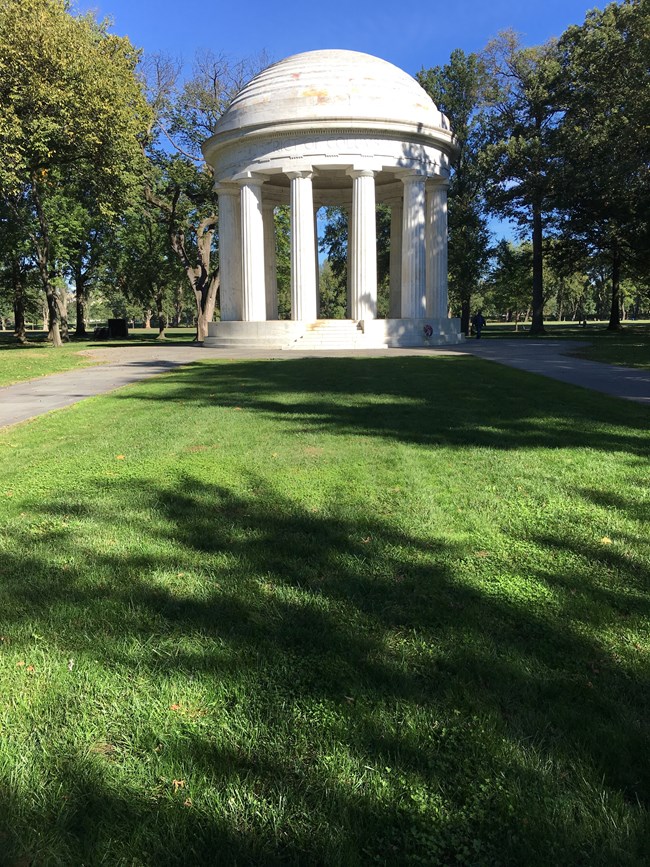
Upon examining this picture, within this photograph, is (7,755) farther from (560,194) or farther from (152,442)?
(560,194)

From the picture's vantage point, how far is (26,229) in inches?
1225

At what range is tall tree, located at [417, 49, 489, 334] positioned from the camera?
46594 millimetres

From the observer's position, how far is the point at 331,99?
29.8 m

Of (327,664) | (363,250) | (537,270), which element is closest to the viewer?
(327,664)

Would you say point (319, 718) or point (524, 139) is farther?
point (524, 139)

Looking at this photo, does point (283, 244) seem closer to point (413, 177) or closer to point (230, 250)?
point (230, 250)

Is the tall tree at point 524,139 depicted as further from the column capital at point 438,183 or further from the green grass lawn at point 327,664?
the green grass lawn at point 327,664

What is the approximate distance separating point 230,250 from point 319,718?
117 feet

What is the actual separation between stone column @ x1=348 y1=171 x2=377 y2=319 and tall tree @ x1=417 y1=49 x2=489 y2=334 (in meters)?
17.1

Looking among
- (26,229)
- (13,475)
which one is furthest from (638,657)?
(26,229)

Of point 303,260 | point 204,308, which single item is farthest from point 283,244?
point 303,260

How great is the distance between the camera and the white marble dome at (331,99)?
29844 mm

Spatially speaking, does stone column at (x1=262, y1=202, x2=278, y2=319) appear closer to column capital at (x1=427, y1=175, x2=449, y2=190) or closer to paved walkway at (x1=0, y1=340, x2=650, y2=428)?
column capital at (x1=427, y1=175, x2=449, y2=190)

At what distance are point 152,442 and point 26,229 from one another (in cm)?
2898
